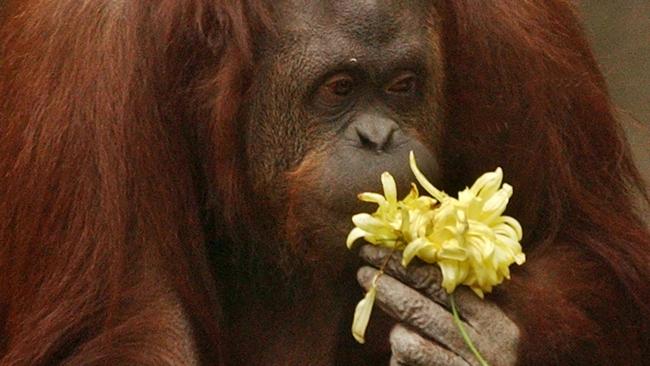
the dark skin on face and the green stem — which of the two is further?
the dark skin on face

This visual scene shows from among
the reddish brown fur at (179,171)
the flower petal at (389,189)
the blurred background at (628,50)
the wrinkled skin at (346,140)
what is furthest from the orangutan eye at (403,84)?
the blurred background at (628,50)

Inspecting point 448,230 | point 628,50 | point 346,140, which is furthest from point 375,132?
point 628,50

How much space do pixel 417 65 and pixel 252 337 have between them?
2.52ft

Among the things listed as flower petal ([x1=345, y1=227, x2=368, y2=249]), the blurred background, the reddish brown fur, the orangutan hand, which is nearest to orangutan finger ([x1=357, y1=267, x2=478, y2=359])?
the orangutan hand

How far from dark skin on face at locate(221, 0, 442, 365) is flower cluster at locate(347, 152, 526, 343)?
0.30ft

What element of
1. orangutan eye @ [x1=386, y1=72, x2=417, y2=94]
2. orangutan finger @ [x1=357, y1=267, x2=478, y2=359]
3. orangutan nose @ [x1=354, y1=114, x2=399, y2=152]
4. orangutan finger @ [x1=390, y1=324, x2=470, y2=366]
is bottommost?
orangutan finger @ [x1=390, y1=324, x2=470, y2=366]

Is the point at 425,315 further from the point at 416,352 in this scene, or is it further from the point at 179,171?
the point at 179,171

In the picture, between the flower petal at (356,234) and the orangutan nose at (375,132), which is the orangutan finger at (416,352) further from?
the orangutan nose at (375,132)

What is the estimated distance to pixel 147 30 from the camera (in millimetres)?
3578

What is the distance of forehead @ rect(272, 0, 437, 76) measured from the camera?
3.57 m

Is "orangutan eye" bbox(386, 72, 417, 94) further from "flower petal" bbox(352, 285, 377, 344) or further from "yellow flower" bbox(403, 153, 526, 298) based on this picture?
"flower petal" bbox(352, 285, 377, 344)

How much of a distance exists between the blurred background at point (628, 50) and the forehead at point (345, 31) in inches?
80.7

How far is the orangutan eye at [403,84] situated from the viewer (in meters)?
3.61

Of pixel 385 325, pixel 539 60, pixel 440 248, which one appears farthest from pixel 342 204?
pixel 539 60
